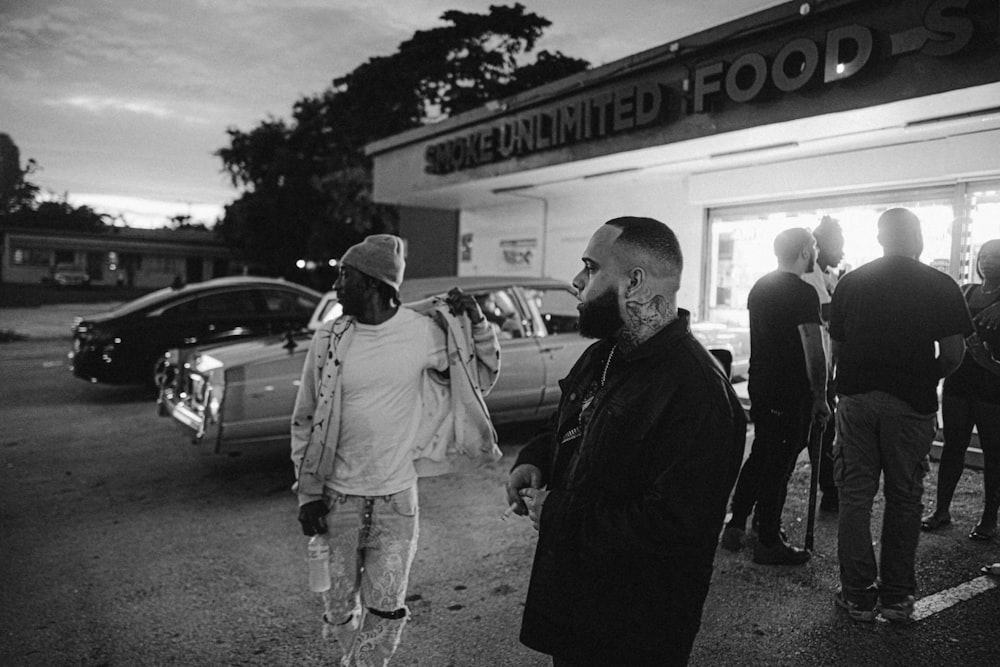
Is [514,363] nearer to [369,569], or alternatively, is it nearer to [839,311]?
[839,311]

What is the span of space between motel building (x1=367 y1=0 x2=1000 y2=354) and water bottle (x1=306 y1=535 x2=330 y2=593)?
5758 mm

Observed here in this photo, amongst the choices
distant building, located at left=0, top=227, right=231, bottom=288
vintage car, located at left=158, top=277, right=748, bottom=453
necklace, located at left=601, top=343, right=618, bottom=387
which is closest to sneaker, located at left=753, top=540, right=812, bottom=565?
vintage car, located at left=158, top=277, right=748, bottom=453

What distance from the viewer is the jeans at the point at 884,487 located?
3350mm

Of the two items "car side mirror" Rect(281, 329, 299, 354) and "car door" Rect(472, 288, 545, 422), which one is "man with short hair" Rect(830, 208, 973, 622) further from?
"car side mirror" Rect(281, 329, 299, 354)

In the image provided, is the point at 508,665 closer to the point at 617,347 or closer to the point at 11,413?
the point at 617,347

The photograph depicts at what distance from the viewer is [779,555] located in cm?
418

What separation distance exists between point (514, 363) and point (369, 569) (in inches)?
162

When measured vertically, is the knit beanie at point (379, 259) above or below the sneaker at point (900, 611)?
above

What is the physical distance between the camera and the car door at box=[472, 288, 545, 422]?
6703 mm

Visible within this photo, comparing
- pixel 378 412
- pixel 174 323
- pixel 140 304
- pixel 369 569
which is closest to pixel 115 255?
pixel 140 304

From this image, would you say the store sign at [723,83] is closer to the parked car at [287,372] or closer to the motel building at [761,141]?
the motel building at [761,141]

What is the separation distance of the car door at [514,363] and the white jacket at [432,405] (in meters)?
3.36

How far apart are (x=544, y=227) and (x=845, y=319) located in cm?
886

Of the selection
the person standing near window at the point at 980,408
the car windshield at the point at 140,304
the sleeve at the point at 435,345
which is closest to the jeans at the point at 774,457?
the person standing near window at the point at 980,408
